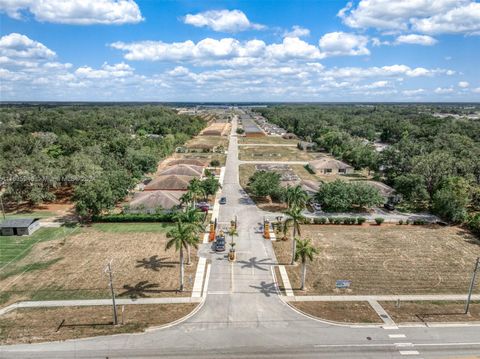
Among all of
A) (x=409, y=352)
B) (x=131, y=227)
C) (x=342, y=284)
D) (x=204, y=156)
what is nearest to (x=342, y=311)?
(x=342, y=284)

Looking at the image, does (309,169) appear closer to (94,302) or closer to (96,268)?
(96,268)

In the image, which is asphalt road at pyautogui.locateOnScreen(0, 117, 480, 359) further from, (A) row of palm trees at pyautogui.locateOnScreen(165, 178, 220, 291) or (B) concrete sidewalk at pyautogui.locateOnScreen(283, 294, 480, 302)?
(A) row of palm trees at pyautogui.locateOnScreen(165, 178, 220, 291)

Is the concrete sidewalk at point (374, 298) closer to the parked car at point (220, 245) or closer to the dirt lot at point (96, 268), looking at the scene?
the dirt lot at point (96, 268)

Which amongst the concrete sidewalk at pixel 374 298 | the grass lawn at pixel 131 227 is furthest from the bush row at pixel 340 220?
the grass lawn at pixel 131 227

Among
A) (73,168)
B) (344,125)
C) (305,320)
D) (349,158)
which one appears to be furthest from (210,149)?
(305,320)

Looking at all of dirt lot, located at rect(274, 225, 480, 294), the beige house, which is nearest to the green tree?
dirt lot, located at rect(274, 225, 480, 294)

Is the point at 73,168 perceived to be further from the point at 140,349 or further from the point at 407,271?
the point at 407,271
